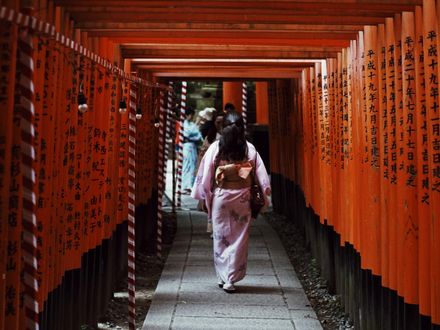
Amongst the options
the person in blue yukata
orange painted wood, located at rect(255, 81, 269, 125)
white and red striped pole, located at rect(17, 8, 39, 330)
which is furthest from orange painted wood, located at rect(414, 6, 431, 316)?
orange painted wood, located at rect(255, 81, 269, 125)

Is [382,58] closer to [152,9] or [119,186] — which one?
[152,9]

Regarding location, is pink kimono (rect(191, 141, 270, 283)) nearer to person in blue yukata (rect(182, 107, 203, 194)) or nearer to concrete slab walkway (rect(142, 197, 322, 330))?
concrete slab walkway (rect(142, 197, 322, 330))

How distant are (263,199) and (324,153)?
4.07 feet

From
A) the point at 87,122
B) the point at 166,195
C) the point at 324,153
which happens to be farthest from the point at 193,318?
the point at 166,195

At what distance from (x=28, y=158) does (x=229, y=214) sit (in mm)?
5151

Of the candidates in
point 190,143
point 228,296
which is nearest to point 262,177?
point 228,296

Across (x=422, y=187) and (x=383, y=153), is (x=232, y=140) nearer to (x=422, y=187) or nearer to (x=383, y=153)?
(x=383, y=153)

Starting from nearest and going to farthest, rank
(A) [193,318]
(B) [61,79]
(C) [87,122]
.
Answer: (B) [61,79] < (C) [87,122] < (A) [193,318]

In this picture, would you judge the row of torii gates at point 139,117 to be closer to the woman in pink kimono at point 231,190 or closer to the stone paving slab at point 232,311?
the stone paving slab at point 232,311

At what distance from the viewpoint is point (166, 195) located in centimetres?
1822

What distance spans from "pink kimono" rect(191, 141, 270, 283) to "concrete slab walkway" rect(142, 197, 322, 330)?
36 cm

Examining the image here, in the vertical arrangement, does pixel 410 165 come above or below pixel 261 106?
below

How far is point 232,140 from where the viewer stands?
8.27 metres

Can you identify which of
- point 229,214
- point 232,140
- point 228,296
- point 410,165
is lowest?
point 228,296
